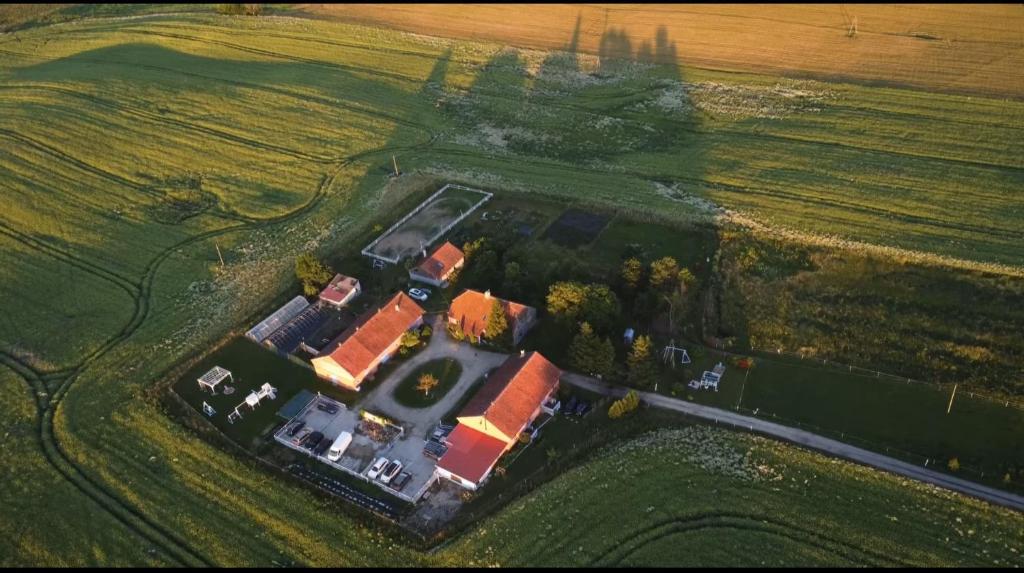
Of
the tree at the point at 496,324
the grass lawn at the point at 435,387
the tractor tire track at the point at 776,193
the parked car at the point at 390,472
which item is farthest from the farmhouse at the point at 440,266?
the tractor tire track at the point at 776,193

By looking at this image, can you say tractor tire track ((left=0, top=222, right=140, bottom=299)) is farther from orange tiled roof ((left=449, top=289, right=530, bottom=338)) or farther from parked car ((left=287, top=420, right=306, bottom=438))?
orange tiled roof ((left=449, top=289, right=530, bottom=338))

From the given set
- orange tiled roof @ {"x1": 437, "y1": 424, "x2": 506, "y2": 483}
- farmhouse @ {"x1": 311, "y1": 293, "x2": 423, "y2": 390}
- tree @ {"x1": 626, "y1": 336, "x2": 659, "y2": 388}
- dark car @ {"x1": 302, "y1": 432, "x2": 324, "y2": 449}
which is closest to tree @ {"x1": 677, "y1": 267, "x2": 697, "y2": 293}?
tree @ {"x1": 626, "y1": 336, "x2": 659, "y2": 388}

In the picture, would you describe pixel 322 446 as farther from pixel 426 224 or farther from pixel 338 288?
pixel 426 224

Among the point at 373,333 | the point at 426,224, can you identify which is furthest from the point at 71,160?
the point at 373,333

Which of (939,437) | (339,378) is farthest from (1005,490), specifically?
(339,378)

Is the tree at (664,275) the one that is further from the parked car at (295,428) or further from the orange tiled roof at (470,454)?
the parked car at (295,428)

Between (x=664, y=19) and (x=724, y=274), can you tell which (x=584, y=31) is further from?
(x=724, y=274)
